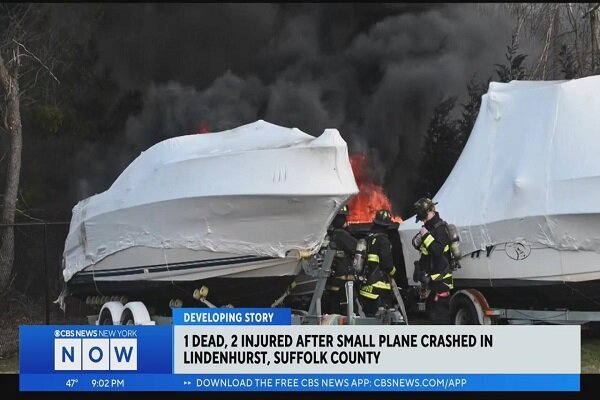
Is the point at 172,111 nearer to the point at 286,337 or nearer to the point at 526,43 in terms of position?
the point at 526,43

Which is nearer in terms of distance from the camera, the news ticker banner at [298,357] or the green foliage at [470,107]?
the news ticker banner at [298,357]

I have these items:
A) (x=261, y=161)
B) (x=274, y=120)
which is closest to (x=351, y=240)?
(x=261, y=161)

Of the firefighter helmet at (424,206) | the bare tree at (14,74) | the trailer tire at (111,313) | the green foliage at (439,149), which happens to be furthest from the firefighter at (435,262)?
the bare tree at (14,74)

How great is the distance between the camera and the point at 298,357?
6770 mm

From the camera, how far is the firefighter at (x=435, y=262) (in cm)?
892

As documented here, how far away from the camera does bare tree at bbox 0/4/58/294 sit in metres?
13.0

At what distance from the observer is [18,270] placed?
13.4 metres

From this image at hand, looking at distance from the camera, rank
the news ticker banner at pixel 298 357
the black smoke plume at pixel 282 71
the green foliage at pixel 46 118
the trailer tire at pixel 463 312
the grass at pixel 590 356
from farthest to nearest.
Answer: the black smoke plume at pixel 282 71 → the green foliage at pixel 46 118 → the trailer tire at pixel 463 312 → the grass at pixel 590 356 → the news ticker banner at pixel 298 357

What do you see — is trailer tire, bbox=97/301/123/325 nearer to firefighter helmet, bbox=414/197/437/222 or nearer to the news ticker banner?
the news ticker banner

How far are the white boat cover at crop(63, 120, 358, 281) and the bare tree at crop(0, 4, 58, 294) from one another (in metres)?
3.86

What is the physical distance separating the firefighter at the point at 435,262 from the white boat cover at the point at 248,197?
95cm

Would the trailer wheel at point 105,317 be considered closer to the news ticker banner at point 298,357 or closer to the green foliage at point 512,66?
the news ticker banner at point 298,357

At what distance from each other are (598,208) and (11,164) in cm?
973

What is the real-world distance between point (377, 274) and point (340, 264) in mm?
457
